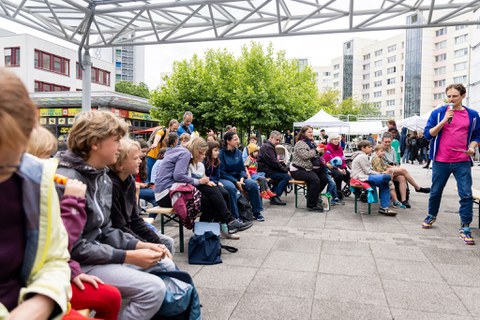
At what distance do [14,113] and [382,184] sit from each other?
7.49m

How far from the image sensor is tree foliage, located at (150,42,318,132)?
88.3 feet

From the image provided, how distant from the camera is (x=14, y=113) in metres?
1.10

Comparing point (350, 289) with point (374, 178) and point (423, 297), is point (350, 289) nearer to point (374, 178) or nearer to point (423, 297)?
point (423, 297)

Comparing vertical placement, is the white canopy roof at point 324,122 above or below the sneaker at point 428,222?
above

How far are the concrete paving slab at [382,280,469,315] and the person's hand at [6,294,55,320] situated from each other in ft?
9.88

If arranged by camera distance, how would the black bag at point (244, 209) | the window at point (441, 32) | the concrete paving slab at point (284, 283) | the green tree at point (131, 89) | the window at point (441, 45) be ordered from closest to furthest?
the concrete paving slab at point (284, 283) → the black bag at point (244, 209) → the green tree at point (131, 89) → the window at point (441, 32) → the window at point (441, 45)

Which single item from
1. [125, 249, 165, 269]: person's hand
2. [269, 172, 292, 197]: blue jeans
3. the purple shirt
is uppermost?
the purple shirt

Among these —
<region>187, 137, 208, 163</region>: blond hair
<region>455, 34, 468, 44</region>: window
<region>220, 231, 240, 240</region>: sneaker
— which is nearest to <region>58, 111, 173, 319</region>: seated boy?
<region>187, 137, 208, 163</region>: blond hair

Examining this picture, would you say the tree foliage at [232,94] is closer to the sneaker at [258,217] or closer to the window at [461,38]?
the sneaker at [258,217]

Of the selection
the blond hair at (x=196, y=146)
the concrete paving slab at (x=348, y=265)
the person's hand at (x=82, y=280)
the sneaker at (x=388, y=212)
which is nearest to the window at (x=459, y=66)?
the sneaker at (x=388, y=212)

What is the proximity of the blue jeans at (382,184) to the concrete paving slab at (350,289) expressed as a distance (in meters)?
3.83

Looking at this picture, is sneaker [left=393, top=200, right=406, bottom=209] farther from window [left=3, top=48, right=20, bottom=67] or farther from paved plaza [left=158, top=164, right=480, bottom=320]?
window [left=3, top=48, right=20, bottom=67]

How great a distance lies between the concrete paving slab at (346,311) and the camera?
3263 mm

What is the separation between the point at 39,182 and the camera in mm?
1315
